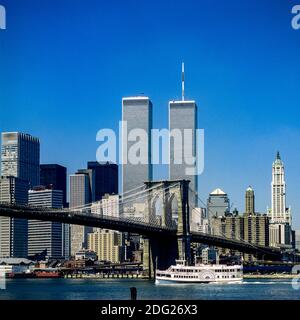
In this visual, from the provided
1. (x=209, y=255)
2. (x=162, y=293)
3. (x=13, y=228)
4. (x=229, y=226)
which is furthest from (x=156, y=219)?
(x=162, y=293)

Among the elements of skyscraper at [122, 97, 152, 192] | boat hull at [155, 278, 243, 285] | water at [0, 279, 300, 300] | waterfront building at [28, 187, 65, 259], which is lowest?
boat hull at [155, 278, 243, 285]

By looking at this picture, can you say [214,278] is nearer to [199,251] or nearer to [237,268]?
[237,268]

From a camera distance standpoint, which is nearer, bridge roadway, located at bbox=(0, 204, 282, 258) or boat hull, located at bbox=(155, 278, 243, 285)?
boat hull, located at bbox=(155, 278, 243, 285)

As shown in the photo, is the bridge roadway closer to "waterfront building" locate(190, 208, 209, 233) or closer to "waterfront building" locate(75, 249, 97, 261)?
"waterfront building" locate(190, 208, 209, 233)

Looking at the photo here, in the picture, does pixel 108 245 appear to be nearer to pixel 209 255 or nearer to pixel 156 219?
pixel 209 255

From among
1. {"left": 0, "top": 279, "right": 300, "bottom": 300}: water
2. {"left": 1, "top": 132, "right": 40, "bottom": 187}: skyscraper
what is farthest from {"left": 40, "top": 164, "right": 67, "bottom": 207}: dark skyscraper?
{"left": 0, "top": 279, "right": 300, "bottom": 300}: water

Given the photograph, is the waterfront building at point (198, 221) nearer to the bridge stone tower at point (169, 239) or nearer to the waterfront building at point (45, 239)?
the bridge stone tower at point (169, 239)
